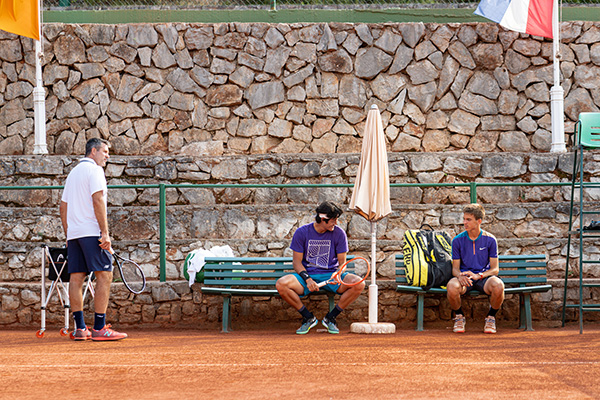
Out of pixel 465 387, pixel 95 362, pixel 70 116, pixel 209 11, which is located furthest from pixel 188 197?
pixel 465 387

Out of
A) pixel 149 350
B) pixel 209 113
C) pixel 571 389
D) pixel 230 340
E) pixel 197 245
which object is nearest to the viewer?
pixel 571 389

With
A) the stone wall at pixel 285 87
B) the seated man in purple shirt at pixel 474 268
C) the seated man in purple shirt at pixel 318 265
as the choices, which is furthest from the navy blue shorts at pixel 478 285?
the stone wall at pixel 285 87

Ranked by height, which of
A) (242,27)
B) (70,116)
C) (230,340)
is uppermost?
(242,27)

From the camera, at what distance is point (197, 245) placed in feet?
28.5

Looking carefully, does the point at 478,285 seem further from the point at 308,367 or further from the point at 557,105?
the point at 557,105

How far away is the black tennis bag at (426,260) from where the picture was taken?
22.9 feet

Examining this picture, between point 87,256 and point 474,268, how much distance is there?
370 centimetres

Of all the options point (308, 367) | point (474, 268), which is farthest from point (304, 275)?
point (308, 367)

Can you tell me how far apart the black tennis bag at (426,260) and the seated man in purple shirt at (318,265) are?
64 centimetres

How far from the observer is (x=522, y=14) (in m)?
9.63

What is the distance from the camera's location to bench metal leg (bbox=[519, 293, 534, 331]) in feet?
23.1

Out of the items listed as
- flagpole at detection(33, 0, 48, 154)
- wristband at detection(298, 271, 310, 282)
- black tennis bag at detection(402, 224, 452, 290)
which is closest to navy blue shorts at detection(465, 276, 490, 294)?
black tennis bag at detection(402, 224, 452, 290)

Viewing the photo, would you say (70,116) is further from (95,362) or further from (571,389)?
(571,389)

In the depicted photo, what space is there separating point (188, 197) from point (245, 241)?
3.65 ft
